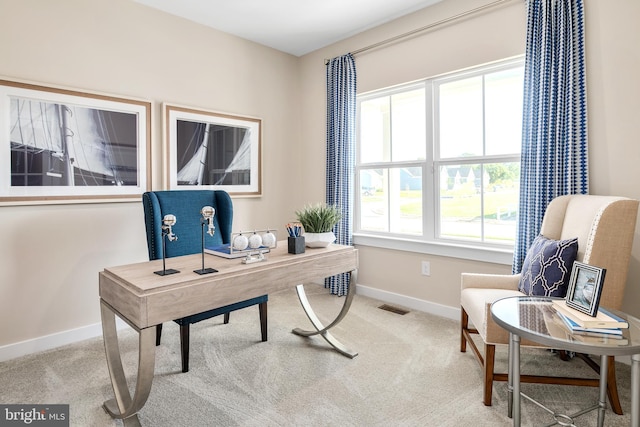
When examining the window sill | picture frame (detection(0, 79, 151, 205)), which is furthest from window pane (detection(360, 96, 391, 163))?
picture frame (detection(0, 79, 151, 205))

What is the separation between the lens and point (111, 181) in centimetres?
291

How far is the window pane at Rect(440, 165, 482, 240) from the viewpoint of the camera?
305 cm

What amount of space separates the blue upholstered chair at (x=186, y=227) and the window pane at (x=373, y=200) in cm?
155

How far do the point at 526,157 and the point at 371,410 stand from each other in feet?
6.57

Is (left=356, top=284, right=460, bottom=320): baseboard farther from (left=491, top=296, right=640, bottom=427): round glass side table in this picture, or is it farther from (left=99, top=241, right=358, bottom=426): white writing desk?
(left=99, top=241, right=358, bottom=426): white writing desk

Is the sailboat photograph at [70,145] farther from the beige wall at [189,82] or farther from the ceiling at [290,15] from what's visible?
the ceiling at [290,15]

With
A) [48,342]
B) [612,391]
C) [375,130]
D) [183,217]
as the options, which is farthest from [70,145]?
[612,391]

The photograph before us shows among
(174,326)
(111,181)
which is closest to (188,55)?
(111,181)

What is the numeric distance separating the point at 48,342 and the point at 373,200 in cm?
300

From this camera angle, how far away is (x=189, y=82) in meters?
3.36

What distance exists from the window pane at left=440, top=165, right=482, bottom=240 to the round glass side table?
4.42 ft

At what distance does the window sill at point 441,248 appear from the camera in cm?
282

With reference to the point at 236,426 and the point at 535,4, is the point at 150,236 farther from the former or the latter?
the point at 535,4

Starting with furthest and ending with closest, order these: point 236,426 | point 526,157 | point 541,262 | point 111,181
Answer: point 111,181
point 526,157
point 541,262
point 236,426
